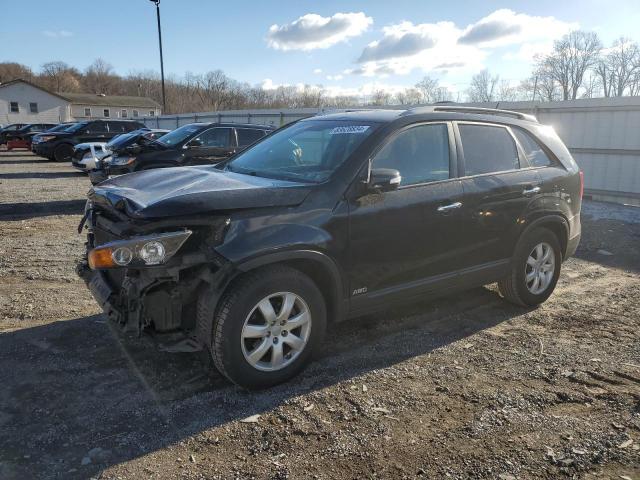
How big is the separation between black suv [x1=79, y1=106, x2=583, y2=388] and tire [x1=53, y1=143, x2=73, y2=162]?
2028 centimetres

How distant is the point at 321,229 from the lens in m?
3.59

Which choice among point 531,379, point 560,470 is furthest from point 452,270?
point 560,470

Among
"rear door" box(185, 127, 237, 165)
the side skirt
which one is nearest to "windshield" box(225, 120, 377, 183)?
the side skirt

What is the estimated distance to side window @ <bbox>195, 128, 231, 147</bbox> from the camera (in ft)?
37.5

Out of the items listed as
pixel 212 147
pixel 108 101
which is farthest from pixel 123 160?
pixel 108 101

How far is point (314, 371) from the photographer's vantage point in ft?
12.7

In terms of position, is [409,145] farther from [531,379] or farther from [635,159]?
[635,159]

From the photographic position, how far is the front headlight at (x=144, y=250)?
318 cm

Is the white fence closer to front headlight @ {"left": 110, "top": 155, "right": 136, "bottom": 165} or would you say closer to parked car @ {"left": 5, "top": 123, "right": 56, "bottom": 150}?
front headlight @ {"left": 110, "top": 155, "right": 136, "bottom": 165}

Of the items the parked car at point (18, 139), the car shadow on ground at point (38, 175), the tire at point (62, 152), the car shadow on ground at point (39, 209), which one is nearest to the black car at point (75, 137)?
the tire at point (62, 152)

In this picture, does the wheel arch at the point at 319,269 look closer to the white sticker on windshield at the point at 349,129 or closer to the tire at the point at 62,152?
the white sticker on windshield at the point at 349,129

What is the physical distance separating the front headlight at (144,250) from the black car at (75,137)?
67.9 ft

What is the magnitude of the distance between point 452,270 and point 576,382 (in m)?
1.25

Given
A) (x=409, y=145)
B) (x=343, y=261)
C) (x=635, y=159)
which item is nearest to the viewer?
(x=343, y=261)
